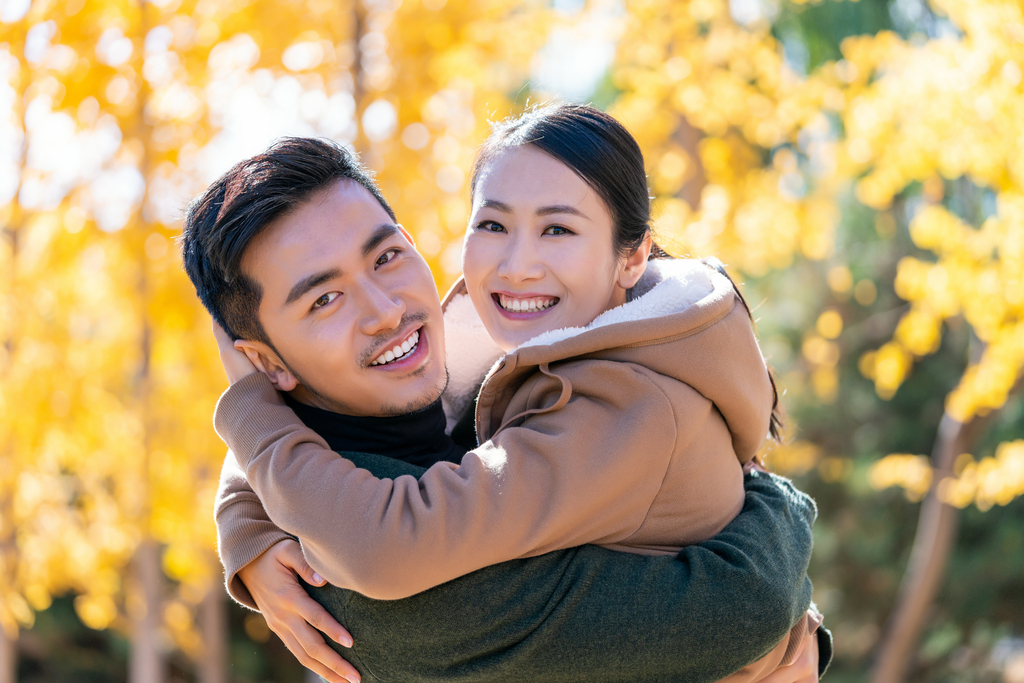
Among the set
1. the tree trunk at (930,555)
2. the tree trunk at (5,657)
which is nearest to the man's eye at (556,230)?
the tree trunk at (930,555)

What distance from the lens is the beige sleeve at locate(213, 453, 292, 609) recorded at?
157cm

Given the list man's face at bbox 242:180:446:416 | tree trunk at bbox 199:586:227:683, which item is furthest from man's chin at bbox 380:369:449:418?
tree trunk at bbox 199:586:227:683

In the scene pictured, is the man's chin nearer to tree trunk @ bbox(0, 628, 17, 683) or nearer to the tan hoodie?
the tan hoodie

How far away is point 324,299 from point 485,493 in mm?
602

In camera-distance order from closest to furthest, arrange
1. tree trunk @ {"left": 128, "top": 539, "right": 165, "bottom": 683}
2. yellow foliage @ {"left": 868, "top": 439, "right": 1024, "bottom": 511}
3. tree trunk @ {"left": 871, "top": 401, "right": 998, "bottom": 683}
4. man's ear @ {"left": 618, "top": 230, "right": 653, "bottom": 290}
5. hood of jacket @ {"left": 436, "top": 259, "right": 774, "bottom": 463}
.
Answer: hood of jacket @ {"left": 436, "top": 259, "right": 774, "bottom": 463}
man's ear @ {"left": 618, "top": 230, "right": 653, "bottom": 290}
yellow foliage @ {"left": 868, "top": 439, "right": 1024, "bottom": 511}
tree trunk @ {"left": 128, "top": 539, "right": 165, "bottom": 683}
tree trunk @ {"left": 871, "top": 401, "right": 998, "bottom": 683}

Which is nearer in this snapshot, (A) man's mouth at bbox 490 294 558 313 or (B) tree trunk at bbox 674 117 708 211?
Answer: (A) man's mouth at bbox 490 294 558 313

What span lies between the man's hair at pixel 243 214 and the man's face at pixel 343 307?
2 cm

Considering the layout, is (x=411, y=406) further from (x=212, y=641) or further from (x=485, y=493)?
(x=212, y=641)

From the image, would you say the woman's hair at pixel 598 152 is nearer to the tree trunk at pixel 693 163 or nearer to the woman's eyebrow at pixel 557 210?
the woman's eyebrow at pixel 557 210

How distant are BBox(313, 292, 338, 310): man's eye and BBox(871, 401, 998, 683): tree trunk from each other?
5022mm

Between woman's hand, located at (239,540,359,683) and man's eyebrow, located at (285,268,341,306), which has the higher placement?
man's eyebrow, located at (285,268,341,306)

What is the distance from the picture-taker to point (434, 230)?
158 inches

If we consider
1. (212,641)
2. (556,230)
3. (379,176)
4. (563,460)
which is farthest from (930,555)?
(212,641)

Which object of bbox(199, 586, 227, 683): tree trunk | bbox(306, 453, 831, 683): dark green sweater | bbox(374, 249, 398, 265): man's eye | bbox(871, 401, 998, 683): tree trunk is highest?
bbox(374, 249, 398, 265): man's eye
